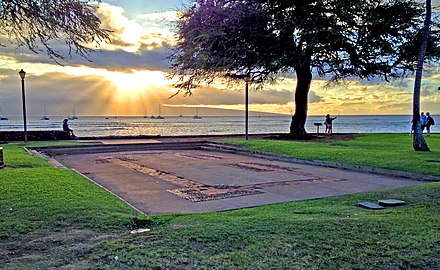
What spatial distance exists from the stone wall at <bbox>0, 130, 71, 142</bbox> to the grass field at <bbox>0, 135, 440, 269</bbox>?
55.9 feet

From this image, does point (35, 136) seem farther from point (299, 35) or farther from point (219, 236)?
point (219, 236)

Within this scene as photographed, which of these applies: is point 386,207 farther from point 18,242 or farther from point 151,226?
point 18,242

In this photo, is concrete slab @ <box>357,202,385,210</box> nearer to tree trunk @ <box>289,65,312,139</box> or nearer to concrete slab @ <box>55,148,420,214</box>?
concrete slab @ <box>55,148,420,214</box>

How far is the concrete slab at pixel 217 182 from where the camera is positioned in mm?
6942

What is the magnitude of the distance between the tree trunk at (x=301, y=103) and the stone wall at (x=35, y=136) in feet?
41.8

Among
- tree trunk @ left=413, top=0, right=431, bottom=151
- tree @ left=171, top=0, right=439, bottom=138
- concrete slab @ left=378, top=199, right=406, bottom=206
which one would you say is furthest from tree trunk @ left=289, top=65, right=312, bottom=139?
Result: concrete slab @ left=378, top=199, right=406, bottom=206

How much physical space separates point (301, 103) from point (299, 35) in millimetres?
4803

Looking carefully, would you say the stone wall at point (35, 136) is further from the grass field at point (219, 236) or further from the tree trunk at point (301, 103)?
the grass field at point (219, 236)

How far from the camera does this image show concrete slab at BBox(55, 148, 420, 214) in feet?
22.8

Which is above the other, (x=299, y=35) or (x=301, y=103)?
(x=299, y=35)

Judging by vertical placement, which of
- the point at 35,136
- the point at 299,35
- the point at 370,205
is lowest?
the point at 370,205

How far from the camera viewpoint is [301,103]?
22766mm

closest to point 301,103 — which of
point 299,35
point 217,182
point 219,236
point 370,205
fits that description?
point 299,35

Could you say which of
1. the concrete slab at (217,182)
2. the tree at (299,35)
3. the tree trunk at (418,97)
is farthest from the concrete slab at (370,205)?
the tree at (299,35)
